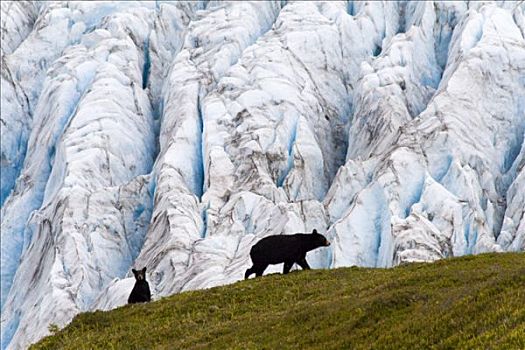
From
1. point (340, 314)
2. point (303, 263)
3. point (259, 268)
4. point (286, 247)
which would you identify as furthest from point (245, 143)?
point (340, 314)

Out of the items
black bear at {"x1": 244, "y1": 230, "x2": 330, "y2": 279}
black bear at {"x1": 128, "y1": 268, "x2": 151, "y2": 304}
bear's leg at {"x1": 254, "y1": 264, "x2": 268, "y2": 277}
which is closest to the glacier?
bear's leg at {"x1": 254, "y1": 264, "x2": 268, "y2": 277}

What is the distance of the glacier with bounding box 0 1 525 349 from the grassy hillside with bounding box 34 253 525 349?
1363 inches

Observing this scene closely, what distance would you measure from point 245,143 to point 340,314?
216 feet

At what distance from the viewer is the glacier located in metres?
67.6

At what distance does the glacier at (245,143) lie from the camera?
67.6m

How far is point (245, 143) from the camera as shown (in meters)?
82.2

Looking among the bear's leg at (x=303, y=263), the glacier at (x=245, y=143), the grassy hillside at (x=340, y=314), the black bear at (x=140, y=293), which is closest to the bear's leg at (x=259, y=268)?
the bear's leg at (x=303, y=263)

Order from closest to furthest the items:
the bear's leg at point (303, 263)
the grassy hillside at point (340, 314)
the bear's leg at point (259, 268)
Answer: the grassy hillside at point (340, 314), the bear's leg at point (303, 263), the bear's leg at point (259, 268)

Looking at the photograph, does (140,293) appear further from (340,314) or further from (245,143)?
(245,143)

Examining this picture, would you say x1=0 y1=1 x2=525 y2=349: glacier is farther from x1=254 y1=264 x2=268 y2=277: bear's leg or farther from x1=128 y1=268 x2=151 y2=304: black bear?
x1=128 y1=268 x2=151 y2=304: black bear

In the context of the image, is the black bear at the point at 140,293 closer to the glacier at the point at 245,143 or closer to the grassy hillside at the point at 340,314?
the grassy hillside at the point at 340,314

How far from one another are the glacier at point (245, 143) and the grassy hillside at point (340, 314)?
3461 centimetres

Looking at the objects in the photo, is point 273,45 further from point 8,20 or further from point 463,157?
point 8,20

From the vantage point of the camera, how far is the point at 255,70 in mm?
92625
